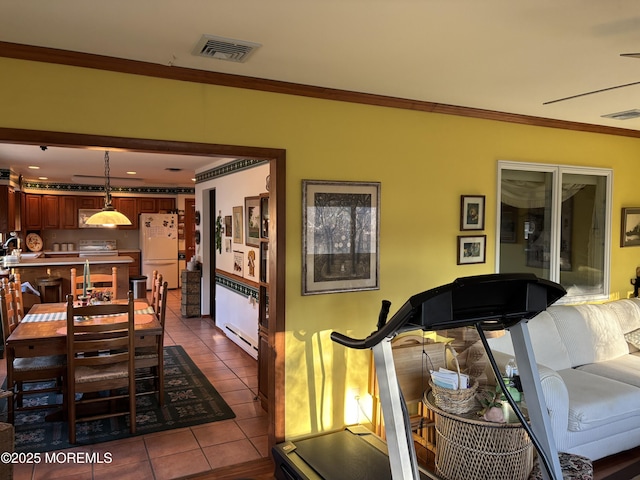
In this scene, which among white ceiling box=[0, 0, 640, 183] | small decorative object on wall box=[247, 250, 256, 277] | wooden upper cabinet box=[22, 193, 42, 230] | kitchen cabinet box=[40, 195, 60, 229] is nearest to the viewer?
white ceiling box=[0, 0, 640, 183]

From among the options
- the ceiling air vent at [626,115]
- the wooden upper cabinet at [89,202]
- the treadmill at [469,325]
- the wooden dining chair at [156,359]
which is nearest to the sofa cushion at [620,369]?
the ceiling air vent at [626,115]

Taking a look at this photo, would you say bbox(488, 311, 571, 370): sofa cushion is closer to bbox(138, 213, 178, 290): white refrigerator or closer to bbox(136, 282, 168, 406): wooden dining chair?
bbox(136, 282, 168, 406): wooden dining chair

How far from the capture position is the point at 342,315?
3.52 metres

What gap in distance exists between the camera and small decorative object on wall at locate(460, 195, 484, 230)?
3.98 metres

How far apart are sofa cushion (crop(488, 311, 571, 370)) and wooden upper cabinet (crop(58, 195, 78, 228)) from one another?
30.7ft

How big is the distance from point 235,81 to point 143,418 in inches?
110

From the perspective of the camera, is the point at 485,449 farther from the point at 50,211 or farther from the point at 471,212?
the point at 50,211

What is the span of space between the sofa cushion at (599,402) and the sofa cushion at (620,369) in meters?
0.19

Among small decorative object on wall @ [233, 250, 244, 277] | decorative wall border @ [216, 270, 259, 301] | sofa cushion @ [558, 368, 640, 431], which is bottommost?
sofa cushion @ [558, 368, 640, 431]

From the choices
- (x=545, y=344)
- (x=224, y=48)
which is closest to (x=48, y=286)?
(x=224, y=48)

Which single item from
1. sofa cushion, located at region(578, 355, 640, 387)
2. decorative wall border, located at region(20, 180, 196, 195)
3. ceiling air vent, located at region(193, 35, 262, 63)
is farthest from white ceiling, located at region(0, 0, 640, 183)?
decorative wall border, located at region(20, 180, 196, 195)

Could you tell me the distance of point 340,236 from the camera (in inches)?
136

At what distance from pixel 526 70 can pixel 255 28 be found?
166cm

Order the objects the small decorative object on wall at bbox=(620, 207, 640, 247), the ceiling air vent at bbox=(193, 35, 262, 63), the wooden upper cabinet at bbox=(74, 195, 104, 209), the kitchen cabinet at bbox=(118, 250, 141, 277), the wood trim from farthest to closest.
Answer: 1. the kitchen cabinet at bbox=(118, 250, 141, 277)
2. the wooden upper cabinet at bbox=(74, 195, 104, 209)
3. the small decorative object on wall at bbox=(620, 207, 640, 247)
4. the wood trim
5. the ceiling air vent at bbox=(193, 35, 262, 63)
